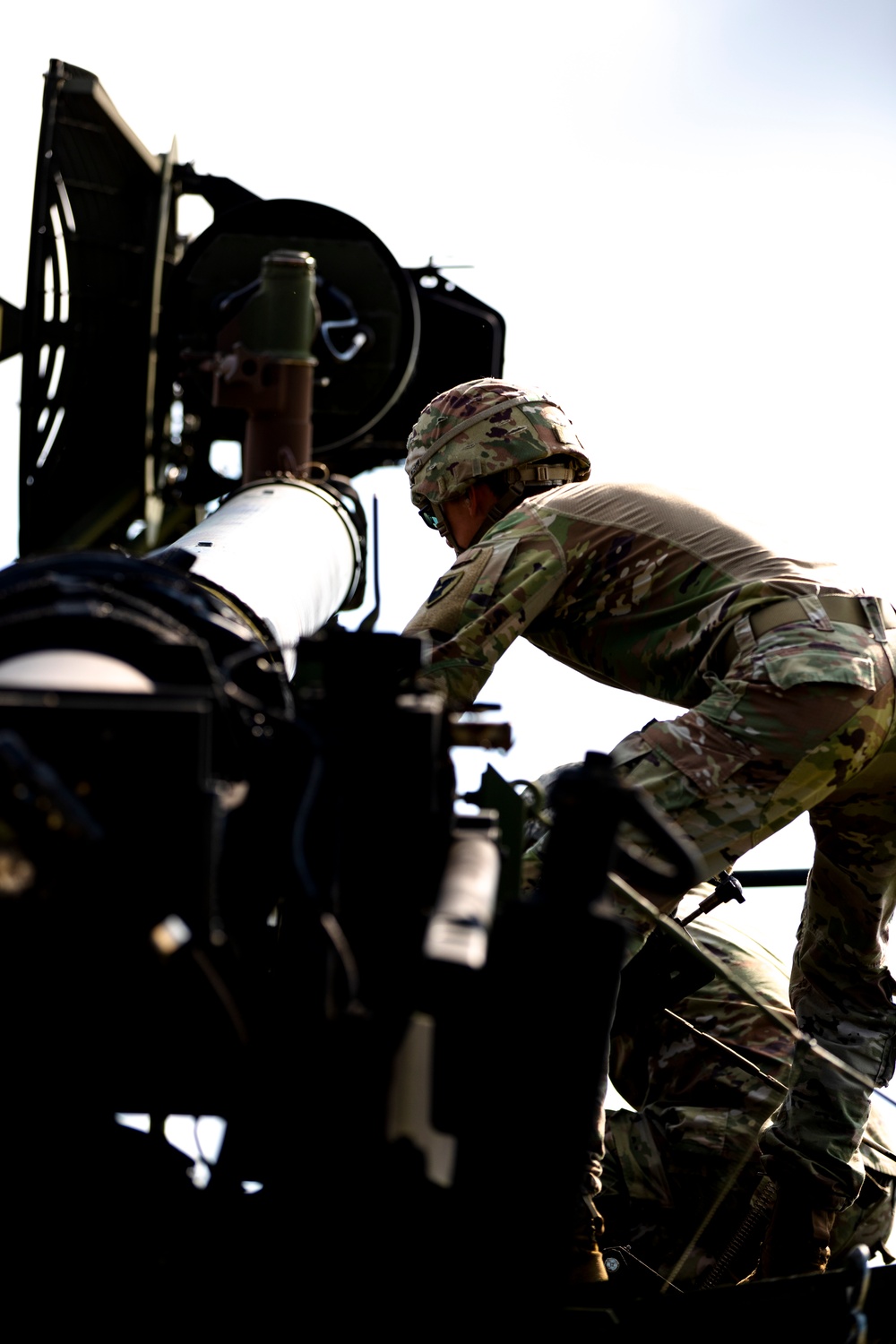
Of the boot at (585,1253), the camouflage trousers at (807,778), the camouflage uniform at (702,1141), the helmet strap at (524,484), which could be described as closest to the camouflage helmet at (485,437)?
the helmet strap at (524,484)

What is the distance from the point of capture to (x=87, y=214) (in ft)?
23.8

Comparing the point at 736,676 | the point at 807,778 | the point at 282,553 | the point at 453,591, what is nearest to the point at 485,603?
the point at 453,591

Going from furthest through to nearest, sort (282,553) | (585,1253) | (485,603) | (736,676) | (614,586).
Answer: (282,553) < (614,586) < (485,603) < (736,676) < (585,1253)

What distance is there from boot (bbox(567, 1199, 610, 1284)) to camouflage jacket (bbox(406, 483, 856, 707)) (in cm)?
121

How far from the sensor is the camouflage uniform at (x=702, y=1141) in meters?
4.71

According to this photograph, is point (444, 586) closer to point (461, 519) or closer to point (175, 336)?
point (461, 519)

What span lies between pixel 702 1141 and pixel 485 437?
6.90 ft

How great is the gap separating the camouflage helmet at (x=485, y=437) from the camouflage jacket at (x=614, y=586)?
1.59ft

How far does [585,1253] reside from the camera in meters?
3.93

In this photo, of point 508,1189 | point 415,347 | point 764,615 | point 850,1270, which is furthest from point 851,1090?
point 415,347

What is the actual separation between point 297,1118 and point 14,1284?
19.9 inches

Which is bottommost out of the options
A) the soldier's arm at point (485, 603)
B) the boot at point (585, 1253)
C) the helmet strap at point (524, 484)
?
the boot at point (585, 1253)

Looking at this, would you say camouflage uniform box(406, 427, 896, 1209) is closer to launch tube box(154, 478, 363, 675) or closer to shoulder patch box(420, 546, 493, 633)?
shoulder patch box(420, 546, 493, 633)

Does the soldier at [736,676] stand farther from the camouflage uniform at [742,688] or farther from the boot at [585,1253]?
the boot at [585,1253]
